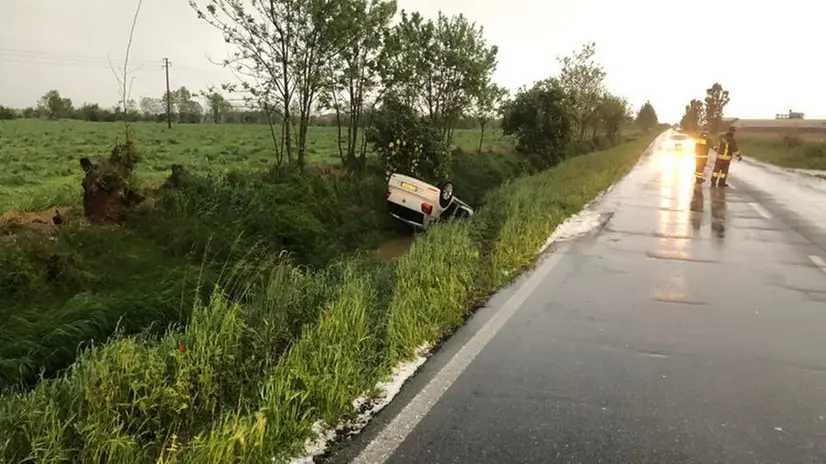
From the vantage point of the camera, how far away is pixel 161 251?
750cm

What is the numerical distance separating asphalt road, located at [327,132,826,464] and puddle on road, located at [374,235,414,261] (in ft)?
10.8

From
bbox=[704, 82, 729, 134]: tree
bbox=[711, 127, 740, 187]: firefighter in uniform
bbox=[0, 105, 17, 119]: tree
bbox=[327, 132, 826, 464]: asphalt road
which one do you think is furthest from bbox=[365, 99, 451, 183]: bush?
bbox=[704, 82, 729, 134]: tree

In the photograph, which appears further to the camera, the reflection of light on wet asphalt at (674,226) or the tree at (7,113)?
the tree at (7,113)

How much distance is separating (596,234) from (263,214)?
18.7ft

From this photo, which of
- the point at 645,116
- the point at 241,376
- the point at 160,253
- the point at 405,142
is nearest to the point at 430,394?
the point at 241,376

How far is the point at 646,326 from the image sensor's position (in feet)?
17.9

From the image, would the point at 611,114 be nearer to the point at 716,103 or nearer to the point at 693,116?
the point at 716,103

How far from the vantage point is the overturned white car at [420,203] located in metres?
11.4

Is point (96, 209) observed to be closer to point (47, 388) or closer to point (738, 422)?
point (47, 388)

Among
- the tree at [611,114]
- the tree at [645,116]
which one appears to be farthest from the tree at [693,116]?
the tree at [611,114]

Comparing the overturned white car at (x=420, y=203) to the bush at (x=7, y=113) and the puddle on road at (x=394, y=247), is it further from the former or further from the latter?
the bush at (x=7, y=113)

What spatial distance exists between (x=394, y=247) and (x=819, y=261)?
→ 274 inches

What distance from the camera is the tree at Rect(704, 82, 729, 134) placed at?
8944 centimetres

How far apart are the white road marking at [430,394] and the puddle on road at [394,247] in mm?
4475
